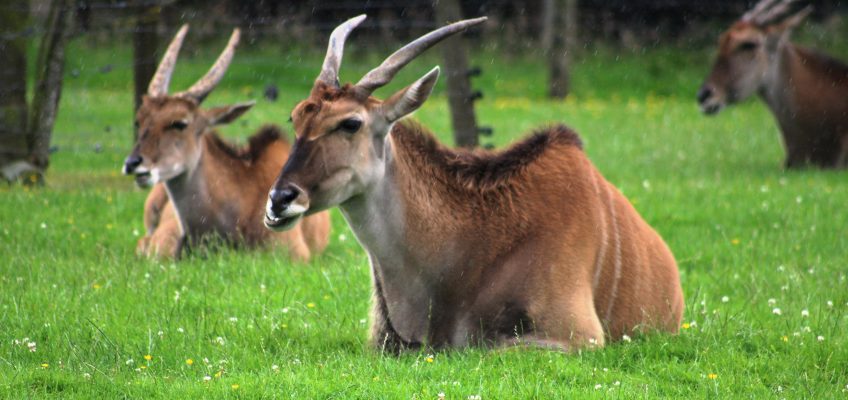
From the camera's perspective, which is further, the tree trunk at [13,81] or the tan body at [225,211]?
the tree trunk at [13,81]

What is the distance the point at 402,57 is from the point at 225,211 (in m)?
3.91

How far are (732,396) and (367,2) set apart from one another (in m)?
14.1

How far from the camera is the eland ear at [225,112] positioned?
9.31 metres

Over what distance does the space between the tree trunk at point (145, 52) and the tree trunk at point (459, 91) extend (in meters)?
2.78

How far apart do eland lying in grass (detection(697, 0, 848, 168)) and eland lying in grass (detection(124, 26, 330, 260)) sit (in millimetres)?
6129

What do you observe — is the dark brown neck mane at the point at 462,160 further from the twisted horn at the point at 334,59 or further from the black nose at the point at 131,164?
the black nose at the point at 131,164

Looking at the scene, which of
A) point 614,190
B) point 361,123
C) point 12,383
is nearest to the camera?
point 12,383

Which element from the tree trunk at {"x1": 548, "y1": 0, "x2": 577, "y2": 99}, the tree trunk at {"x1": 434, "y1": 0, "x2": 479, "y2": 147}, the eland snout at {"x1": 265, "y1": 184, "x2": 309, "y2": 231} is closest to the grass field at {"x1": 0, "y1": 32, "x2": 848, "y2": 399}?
the eland snout at {"x1": 265, "y1": 184, "x2": 309, "y2": 231}

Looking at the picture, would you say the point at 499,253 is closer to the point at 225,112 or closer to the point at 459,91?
the point at 225,112

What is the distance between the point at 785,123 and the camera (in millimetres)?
13625

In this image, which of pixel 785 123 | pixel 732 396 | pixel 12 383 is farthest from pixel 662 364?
pixel 785 123

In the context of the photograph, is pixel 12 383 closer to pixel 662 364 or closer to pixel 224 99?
pixel 662 364

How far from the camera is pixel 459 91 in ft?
39.4

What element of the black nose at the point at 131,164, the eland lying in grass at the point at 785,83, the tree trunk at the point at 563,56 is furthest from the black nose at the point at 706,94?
the tree trunk at the point at 563,56
